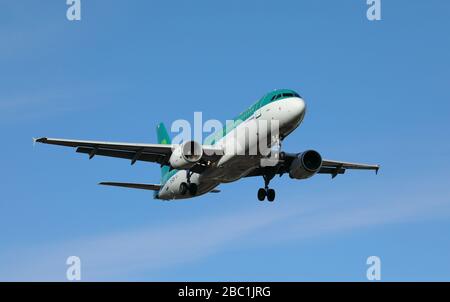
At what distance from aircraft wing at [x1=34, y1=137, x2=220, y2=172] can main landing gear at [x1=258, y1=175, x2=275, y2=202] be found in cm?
465

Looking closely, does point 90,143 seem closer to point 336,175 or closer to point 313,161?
point 313,161

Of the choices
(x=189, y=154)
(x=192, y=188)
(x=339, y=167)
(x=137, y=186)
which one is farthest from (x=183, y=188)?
(x=339, y=167)

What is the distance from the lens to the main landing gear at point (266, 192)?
55594 mm

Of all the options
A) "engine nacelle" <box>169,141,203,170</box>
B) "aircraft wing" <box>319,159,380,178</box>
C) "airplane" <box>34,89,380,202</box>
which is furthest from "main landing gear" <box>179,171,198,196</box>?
"aircraft wing" <box>319,159,380,178</box>

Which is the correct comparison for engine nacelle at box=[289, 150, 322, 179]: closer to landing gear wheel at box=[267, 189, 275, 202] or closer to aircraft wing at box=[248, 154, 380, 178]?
aircraft wing at box=[248, 154, 380, 178]

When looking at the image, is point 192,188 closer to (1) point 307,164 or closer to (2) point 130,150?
(2) point 130,150

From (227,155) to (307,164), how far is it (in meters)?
5.96

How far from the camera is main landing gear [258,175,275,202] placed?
55.6 m

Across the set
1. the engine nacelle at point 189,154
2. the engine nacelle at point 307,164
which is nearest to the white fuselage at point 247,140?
the engine nacelle at point 189,154

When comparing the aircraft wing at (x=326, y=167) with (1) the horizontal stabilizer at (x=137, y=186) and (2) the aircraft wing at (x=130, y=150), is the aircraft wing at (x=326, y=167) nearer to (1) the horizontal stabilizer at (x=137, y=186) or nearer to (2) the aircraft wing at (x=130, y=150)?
(2) the aircraft wing at (x=130, y=150)

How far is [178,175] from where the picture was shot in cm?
5738

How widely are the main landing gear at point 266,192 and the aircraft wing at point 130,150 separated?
15.3ft
